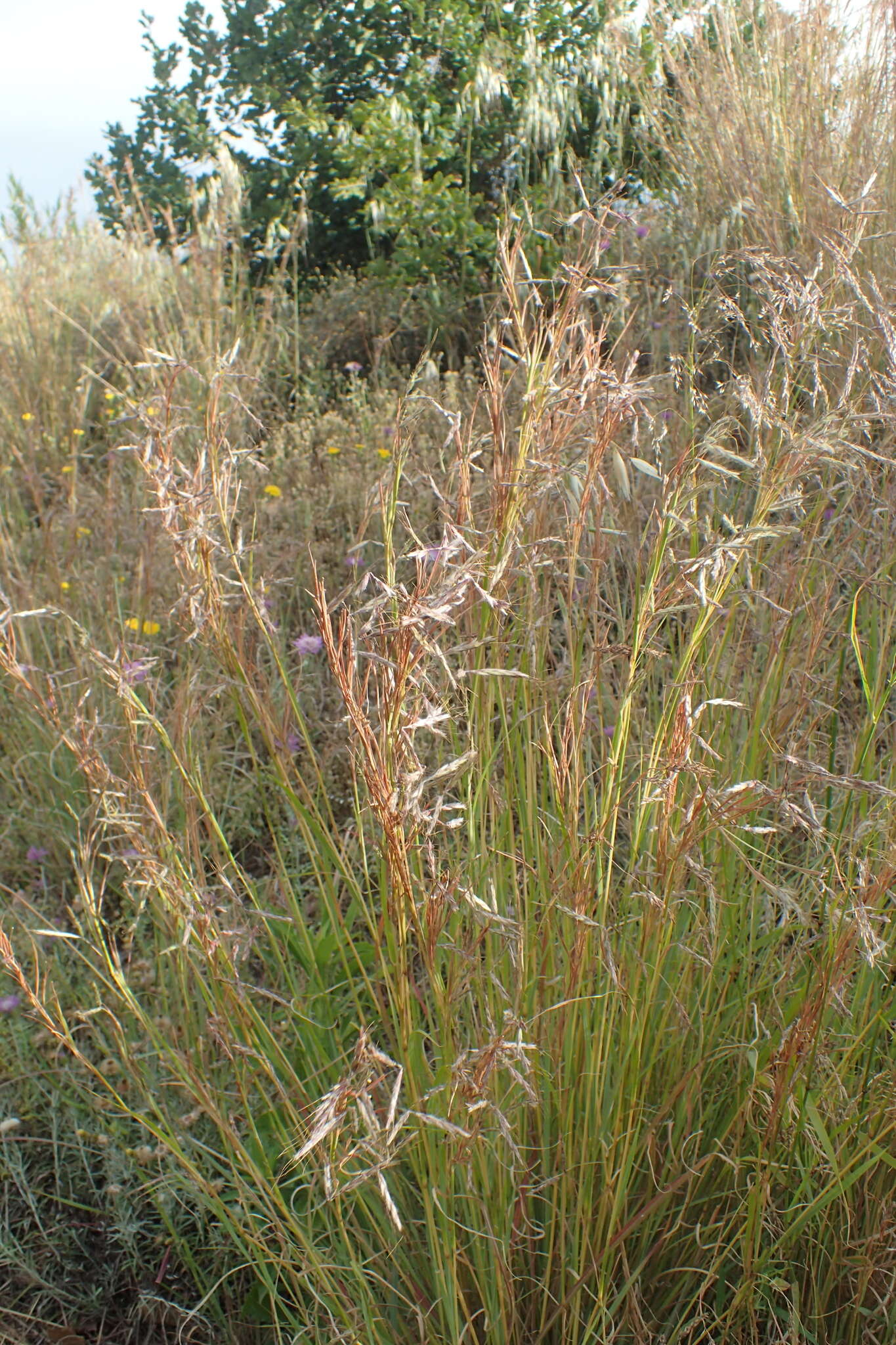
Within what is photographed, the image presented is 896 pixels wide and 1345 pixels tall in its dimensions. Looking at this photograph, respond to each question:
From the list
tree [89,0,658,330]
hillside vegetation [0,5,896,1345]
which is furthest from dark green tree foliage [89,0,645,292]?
hillside vegetation [0,5,896,1345]

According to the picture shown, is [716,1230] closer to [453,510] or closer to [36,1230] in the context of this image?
[453,510]

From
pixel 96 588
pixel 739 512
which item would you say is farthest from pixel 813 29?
pixel 96 588

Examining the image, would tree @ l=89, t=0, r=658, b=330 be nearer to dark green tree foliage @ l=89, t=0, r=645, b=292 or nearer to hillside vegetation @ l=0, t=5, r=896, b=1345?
dark green tree foliage @ l=89, t=0, r=645, b=292

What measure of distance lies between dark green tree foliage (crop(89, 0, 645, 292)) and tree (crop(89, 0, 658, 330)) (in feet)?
0.04

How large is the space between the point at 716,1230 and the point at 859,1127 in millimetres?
218

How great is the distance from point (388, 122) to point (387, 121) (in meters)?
0.01

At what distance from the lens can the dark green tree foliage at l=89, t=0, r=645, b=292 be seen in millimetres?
5570

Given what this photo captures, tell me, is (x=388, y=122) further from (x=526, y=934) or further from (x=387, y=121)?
(x=526, y=934)

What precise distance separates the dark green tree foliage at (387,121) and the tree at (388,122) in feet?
0.04

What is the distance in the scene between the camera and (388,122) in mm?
5988

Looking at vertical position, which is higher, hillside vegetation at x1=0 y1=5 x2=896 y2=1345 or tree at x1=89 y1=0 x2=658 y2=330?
tree at x1=89 y1=0 x2=658 y2=330

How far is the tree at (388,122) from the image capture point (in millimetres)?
5562

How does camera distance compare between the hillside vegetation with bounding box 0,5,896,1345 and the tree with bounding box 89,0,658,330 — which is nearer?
the hillside vegetation with bounding box 0,5,896,1345

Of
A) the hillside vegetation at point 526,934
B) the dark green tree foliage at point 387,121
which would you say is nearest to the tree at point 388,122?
the dark green tree foliage at point 387,121
